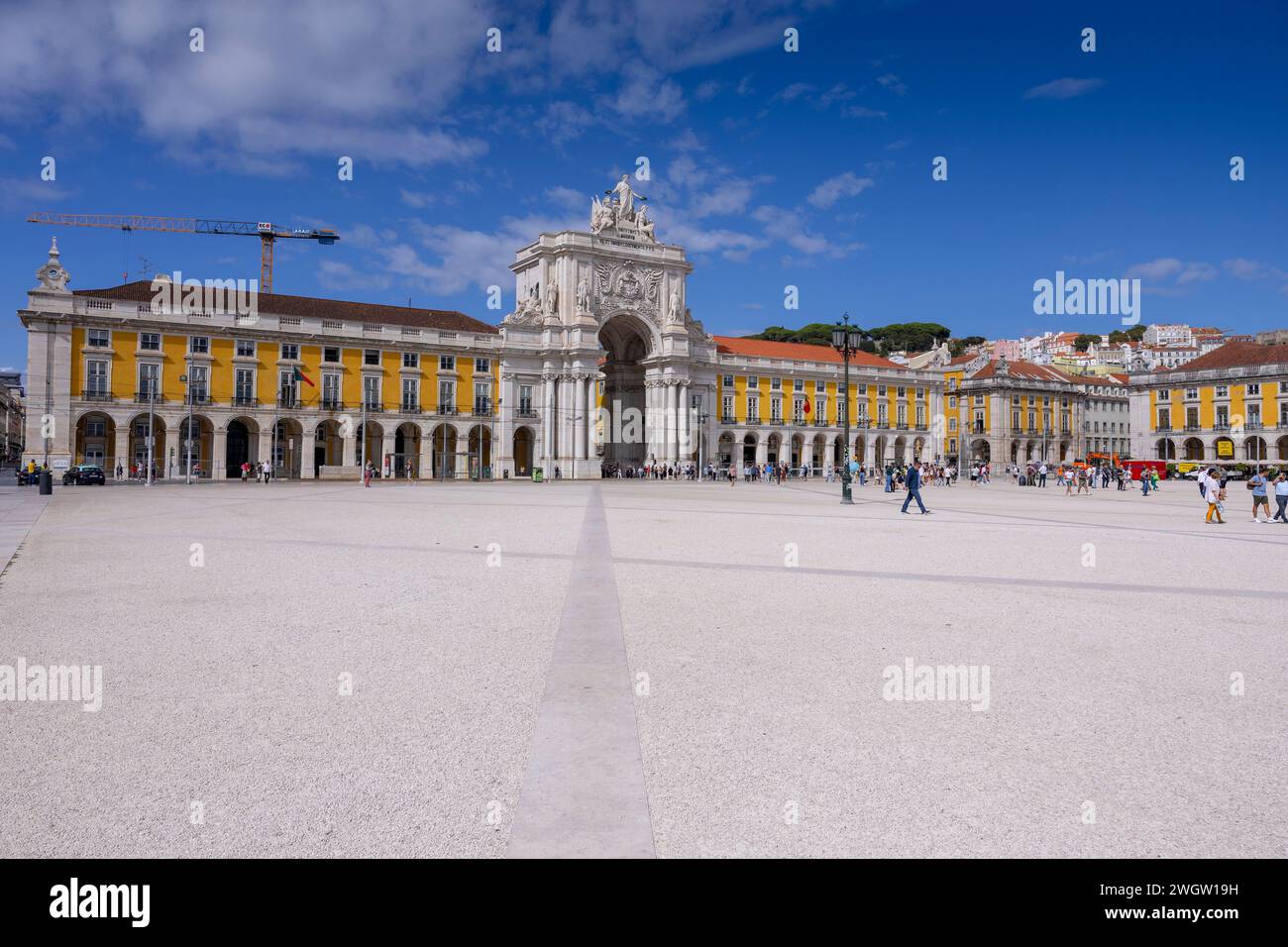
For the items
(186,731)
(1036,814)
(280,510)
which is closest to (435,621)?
(186,731)

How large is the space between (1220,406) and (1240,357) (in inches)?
221

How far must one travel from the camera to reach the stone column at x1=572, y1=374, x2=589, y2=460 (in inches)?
2484

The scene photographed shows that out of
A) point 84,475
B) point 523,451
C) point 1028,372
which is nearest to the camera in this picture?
point 84,475

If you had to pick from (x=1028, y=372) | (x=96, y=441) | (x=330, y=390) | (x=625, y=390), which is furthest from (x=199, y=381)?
(x=1028, y=372)

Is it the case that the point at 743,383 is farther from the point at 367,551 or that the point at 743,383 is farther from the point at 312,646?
the point at 312,646

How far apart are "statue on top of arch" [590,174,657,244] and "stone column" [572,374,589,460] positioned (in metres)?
13.0

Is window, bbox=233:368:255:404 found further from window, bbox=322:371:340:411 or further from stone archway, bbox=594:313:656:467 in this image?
stone archway, bbox=594:313:656:467

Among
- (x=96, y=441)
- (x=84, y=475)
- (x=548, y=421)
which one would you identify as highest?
(x=548, y=421)

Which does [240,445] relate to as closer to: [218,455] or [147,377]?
[218,455]

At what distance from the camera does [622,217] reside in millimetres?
69188

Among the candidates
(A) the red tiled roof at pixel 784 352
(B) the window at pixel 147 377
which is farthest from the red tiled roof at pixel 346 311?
→ (A) the red tiled roof at pixel 784 352

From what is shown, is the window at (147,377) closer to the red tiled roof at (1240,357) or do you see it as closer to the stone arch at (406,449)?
the stone arch at (406,449)

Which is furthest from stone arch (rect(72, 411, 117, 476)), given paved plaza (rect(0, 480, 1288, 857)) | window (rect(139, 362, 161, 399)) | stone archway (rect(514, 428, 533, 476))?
paved plaza (rect(0, 480, 1288, 857))

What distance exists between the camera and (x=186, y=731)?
14.9ft
